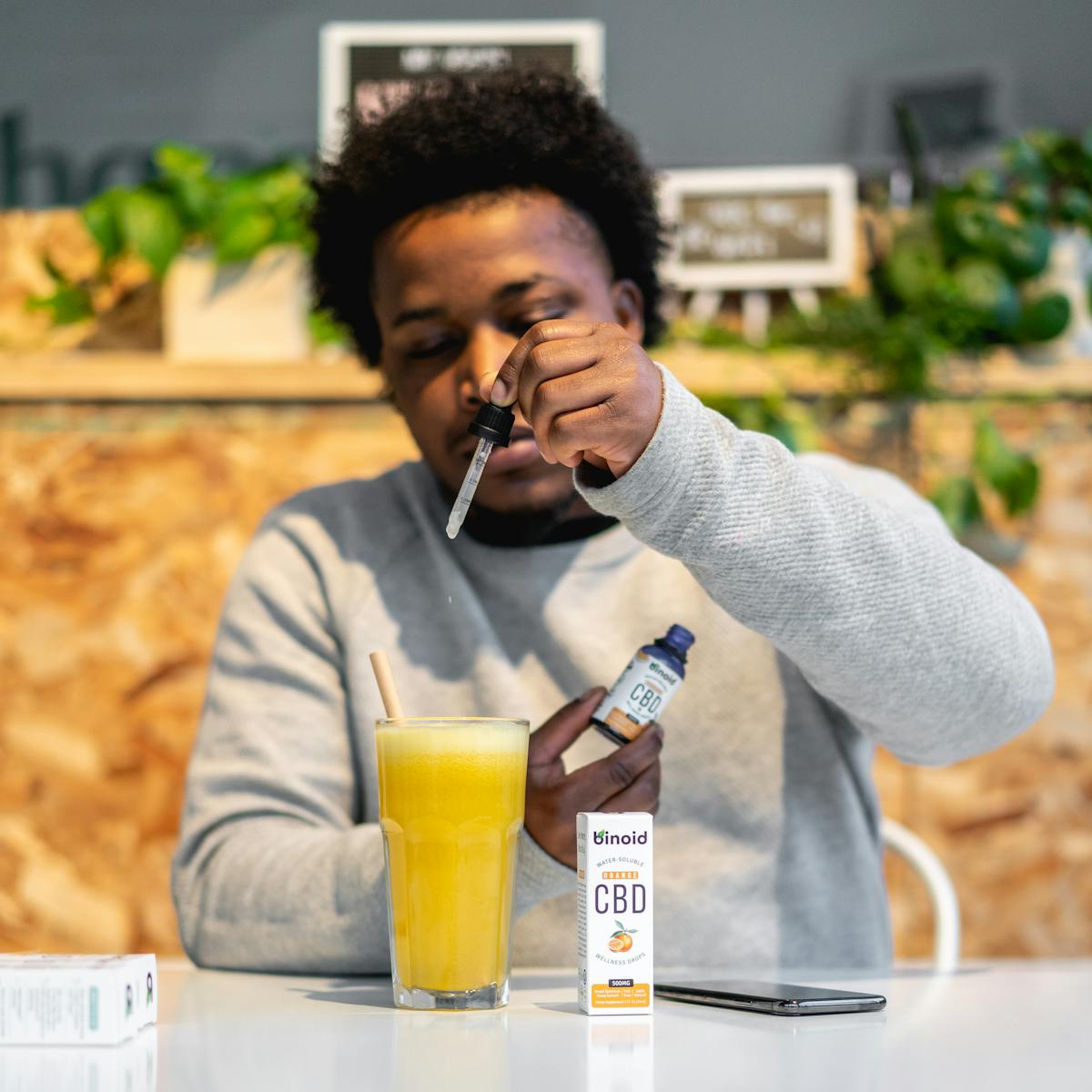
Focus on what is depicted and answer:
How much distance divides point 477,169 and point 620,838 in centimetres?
72

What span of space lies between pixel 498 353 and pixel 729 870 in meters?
0.51

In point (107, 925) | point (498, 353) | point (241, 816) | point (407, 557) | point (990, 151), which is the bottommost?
point (107, 925)

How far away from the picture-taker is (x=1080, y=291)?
204cm

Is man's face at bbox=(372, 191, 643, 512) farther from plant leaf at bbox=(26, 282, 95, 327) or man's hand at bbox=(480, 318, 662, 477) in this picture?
plant leaf at bbox=(26, 282, 95, 327)

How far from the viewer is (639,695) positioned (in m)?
0.87

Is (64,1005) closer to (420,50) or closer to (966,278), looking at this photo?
(966,278)

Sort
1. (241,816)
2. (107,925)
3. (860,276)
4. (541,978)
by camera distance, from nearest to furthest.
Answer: (541,978)
(241,816)
(107,925)
(860,276)

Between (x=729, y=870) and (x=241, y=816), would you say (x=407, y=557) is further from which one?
(x=729, y=870)

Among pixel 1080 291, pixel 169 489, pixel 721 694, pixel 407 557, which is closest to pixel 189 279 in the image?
pixel 169 489

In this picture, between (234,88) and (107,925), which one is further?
(234,88)

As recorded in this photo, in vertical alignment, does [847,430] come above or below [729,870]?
above

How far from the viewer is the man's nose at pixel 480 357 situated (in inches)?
46.0

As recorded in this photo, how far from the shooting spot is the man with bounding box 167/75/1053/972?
0.92 m

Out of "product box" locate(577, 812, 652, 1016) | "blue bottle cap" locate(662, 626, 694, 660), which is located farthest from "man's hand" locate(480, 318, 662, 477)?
"product box" locate(577, 812, 652, 1016)
